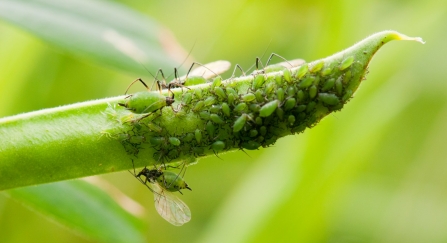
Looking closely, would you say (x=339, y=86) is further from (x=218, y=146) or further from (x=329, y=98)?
(x=218, y=146)

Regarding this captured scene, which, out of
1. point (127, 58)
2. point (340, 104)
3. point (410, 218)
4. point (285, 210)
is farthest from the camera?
point (410, 218)

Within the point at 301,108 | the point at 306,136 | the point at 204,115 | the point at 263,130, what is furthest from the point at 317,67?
the point at 306,136

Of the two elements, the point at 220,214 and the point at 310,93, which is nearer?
the point at 310,93

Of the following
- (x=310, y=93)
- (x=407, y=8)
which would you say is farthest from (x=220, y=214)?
(x=407, y=8)

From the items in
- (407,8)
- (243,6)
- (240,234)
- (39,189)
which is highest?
(407,8)

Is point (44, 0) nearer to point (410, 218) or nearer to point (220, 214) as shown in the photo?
point (220, 214)

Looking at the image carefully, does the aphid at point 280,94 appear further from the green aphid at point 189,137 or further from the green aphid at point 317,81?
the green aphid at point 189,137

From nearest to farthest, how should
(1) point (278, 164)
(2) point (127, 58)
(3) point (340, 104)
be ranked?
(3) point (340, 104)
(2) point (127, 58)
(1) point (278, 164)

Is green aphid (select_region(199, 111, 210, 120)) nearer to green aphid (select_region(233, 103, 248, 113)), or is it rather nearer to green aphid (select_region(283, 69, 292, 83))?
green aphid (select_region(233, 103, 248, 113))
